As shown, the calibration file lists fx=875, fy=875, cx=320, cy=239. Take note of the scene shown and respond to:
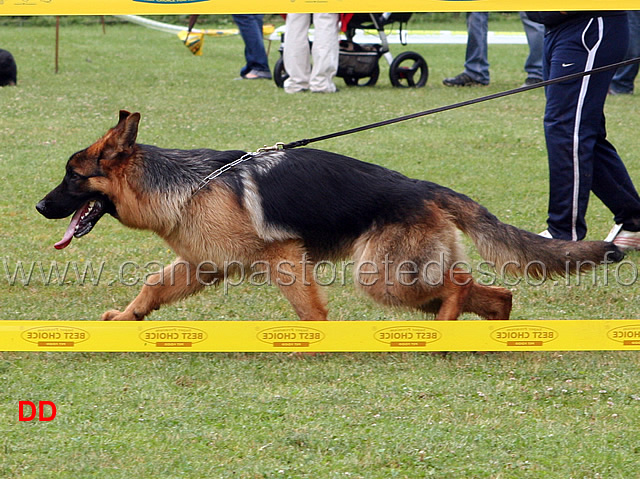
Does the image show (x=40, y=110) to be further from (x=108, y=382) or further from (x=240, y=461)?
(x=240, y=461)

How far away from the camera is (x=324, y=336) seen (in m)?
4.34

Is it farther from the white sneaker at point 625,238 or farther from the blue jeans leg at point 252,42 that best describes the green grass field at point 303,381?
the blue jeans leg at point 252,42

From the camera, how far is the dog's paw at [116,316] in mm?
4859

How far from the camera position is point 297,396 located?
12.8 feet

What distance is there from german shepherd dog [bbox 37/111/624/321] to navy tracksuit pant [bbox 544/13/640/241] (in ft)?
4.40

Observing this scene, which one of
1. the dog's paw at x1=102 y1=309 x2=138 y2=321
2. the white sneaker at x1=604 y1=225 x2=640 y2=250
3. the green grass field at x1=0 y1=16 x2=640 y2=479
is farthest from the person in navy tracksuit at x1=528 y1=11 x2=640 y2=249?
the dog's paw at x1=102 y1=309 x2=138 y2=321

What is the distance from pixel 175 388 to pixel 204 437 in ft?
1.93

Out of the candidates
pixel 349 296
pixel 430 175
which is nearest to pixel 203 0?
pixel 349 296

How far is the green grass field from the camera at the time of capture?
129 inches

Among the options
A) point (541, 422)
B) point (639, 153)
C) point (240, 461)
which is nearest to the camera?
point (240, 461)

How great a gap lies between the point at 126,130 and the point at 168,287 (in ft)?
3.05

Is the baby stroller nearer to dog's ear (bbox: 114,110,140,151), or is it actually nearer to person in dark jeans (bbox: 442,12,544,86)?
person in dark jeans (bbox: 442,12,544,86)

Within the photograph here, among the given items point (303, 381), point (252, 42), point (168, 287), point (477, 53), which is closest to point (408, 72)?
point (477, 53)

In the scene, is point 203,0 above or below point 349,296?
above
